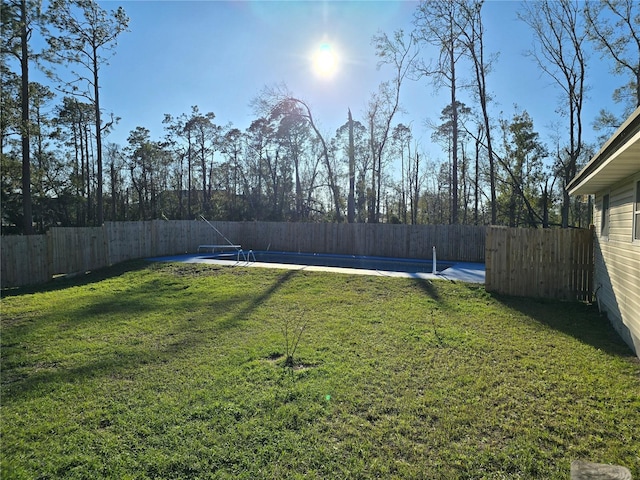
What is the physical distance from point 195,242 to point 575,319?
14.3 meters

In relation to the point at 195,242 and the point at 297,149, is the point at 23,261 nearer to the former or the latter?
the point at 195,242

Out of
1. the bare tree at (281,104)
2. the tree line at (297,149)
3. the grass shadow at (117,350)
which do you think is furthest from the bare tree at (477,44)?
the grass shadow at (117,350)

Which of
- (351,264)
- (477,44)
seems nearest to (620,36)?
(477,44)

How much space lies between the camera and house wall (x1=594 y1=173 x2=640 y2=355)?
4.25 meters

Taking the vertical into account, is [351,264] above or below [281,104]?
below

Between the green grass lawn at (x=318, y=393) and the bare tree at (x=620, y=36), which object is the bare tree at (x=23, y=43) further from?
the bare tree at (x=620, y=36)

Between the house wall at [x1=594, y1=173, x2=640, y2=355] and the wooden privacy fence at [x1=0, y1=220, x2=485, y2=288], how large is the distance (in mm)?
7229

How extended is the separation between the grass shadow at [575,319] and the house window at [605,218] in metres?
1.39

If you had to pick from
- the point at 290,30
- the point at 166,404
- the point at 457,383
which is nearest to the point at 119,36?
the point at 290,30

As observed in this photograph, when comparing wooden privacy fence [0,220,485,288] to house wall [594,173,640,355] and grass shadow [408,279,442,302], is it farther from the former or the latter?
house wall [594,173,640,355]

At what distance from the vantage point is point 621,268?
15.8ft

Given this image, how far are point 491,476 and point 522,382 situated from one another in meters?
1.59

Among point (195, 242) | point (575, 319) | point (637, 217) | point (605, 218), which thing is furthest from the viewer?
point (195, 242)

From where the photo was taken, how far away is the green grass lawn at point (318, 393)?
232 centimetres
